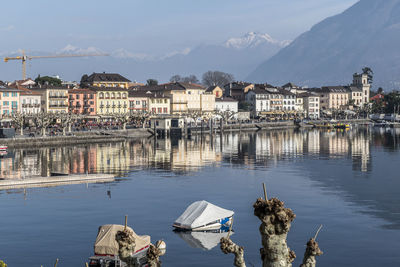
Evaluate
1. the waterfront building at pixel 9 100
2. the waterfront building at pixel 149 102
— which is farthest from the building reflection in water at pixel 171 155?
the waterfront building at pixel 149 102

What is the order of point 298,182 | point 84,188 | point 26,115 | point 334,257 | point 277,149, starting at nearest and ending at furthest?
1. point 334,257
2. point 84,188
3. point 298,182
4. point 277,149
5. point 26,115

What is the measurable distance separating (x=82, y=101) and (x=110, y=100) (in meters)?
8.29

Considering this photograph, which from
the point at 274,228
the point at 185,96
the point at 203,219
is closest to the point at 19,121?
the point at 185,96

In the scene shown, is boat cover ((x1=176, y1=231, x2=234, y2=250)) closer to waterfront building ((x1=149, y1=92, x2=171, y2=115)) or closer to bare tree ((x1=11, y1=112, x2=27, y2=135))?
bare tree ((x1=11, y1=112, x2=27, y2=135))

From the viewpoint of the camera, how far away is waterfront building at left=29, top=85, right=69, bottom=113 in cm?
14650

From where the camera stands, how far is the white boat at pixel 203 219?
42812mm

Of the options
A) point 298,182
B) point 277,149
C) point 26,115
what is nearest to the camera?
point 298,182

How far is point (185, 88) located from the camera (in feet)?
593

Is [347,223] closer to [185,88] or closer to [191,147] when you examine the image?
[191,147]

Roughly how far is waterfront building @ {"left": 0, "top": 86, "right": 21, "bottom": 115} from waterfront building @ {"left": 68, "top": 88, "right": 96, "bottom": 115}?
50.1ft

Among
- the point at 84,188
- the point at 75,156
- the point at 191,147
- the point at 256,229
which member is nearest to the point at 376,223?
the point at 256,229

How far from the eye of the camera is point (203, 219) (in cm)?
4325

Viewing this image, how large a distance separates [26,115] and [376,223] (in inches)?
4075

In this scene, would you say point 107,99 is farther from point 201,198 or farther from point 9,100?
point 201,198
